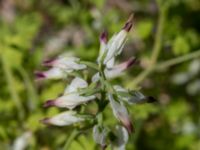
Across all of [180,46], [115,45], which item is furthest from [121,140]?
[180,46]

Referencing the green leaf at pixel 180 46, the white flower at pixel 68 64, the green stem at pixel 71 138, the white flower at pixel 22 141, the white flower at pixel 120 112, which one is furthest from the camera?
the green leaf at pixel 180 46

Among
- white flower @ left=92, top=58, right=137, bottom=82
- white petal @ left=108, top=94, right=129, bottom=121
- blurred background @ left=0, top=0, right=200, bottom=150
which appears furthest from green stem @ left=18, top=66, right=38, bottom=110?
white petal @ left=108, top=94, right=129, bottom=121

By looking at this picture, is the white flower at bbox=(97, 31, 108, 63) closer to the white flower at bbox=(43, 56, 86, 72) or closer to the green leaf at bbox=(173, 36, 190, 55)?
the white flower at bbox=(43, 56, 86, 72)

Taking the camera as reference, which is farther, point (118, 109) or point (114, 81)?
point (114, 81)

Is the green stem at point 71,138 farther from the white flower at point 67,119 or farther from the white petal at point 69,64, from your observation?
the white petal at point 69,64

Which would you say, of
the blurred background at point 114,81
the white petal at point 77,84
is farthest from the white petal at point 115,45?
the blurred background at point 114,81

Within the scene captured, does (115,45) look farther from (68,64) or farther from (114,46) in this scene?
(68,64)
